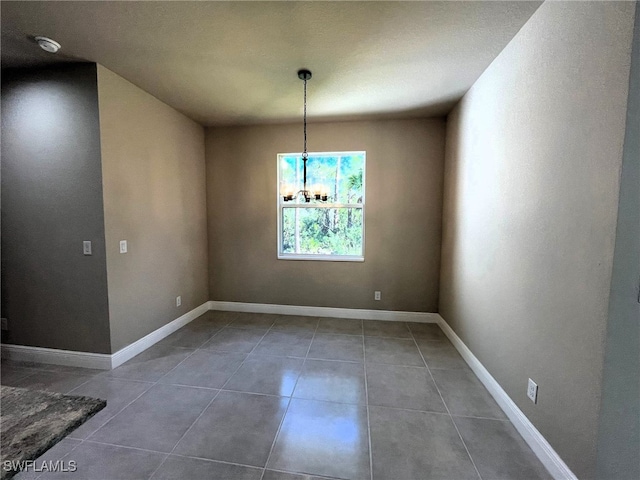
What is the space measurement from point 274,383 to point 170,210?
2.29m

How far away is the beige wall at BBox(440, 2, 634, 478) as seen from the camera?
1131mm

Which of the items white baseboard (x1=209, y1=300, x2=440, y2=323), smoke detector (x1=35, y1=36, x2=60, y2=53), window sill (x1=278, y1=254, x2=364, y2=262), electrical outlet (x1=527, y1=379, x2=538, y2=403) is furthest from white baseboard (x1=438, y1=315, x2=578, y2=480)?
smoke detector (x1=35, y1=36, x2=60, y2=53)

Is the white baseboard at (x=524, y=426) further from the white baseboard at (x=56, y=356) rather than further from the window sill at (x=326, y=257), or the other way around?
the white baseboard at (x=56, y=356)

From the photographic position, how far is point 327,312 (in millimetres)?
3643

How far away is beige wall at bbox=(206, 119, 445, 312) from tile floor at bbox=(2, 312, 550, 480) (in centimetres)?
89

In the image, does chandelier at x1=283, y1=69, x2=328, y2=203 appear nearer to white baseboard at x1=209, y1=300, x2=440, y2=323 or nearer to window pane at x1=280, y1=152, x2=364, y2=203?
window pane at x1=280, y1=152, x2=364, y2=203

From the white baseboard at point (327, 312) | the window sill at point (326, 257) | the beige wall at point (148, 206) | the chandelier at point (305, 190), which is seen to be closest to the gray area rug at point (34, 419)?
the beige wall at point (148, 206)

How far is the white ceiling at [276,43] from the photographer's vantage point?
1.57 metres

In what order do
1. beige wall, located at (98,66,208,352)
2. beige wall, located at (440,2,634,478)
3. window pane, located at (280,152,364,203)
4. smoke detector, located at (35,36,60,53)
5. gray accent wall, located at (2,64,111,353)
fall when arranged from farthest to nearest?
window pane, located at (280,152,364,203), beige wall, located at (98,66,208,352), gray accent wall, located at (2,64,111,353), smoke detector, located at (35,36,60,53), beige wall, located at (440,2,634,478)

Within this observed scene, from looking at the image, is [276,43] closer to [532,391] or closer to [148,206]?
[148,206]

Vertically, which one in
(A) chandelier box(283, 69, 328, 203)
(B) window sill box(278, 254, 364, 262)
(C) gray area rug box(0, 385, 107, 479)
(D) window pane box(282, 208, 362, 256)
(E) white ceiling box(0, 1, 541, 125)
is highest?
(E) white ceiling box(0, 1, 541, 125)

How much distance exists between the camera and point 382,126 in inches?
133

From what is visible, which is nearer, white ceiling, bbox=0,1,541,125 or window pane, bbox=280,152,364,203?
white ceiling, bbox=0,1,541,125

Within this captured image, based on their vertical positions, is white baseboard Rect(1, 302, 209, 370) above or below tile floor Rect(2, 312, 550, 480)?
above
